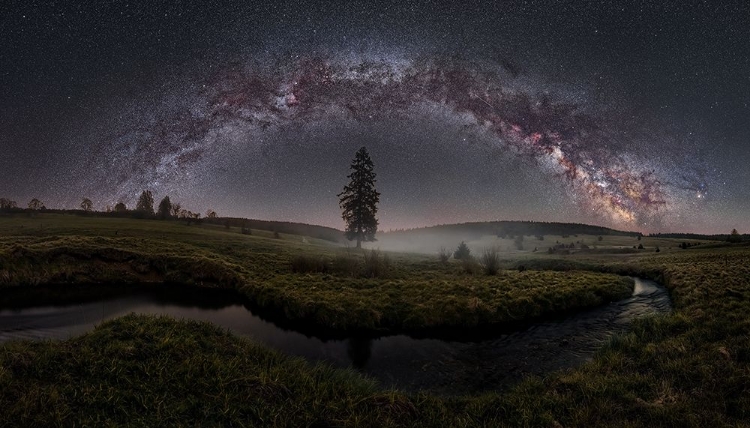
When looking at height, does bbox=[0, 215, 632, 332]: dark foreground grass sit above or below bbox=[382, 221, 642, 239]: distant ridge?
below

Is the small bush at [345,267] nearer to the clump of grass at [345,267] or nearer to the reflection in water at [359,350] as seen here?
the clump of grass at [345,267]

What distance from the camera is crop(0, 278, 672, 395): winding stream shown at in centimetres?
1217

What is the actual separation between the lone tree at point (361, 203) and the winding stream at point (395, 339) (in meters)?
36.6

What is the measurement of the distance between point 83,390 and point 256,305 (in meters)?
14.3

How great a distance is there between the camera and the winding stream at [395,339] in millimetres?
12172

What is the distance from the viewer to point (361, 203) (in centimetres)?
5825

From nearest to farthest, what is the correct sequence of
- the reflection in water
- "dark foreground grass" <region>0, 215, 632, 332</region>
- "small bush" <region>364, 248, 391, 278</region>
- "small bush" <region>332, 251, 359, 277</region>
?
the reflection in water → "dark foreground grass" <region>0, 215, 632, 332</region> → "small bush" <region>364, 248, 391, 278</region> → "small bush" <region>332, 251, 359, 277</region>

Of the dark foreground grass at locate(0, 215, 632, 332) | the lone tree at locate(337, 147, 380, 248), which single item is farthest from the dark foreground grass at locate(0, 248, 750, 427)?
the lone tree at locate(337, 147, 380, 248)

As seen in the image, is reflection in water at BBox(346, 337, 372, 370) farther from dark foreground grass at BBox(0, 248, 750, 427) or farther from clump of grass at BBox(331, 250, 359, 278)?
clump of grass at BBox(331, 250, 359, 278)

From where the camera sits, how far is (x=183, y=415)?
6742mm

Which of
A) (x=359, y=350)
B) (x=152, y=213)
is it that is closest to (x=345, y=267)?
(x=359, y=350)

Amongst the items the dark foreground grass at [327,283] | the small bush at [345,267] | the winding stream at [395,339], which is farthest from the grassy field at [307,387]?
the small bush at [345,267]

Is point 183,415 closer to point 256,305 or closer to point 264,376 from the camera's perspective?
point 264,376

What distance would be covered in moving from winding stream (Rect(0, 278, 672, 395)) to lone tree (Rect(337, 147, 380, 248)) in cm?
3662
